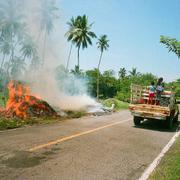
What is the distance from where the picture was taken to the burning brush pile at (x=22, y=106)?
16.5 meters

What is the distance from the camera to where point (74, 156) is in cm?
724

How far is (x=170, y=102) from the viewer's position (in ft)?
46.9

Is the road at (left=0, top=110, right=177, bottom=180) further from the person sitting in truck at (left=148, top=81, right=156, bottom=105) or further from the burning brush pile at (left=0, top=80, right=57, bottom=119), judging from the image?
the burning brush pile at (left=0, top=80, right=57, bottom=119)

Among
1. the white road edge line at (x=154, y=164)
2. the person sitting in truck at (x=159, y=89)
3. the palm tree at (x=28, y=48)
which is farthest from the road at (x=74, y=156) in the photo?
the palm tree at (x=28, y=48)

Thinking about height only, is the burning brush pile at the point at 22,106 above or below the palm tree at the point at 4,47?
below

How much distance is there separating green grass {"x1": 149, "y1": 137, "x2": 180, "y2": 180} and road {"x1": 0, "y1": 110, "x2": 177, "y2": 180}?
36 cm

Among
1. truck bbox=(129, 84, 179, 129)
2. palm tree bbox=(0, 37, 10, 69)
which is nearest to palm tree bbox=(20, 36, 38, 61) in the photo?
palm tree bbox=(0, 37, 10, 69)

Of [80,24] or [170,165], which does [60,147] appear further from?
[80,24]

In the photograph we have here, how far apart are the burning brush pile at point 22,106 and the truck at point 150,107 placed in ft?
20.6

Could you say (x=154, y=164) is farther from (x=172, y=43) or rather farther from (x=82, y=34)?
(x=82, y=34)

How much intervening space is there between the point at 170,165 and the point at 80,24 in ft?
147

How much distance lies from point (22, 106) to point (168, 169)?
40.7 ft

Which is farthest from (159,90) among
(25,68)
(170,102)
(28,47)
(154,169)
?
(25,68)

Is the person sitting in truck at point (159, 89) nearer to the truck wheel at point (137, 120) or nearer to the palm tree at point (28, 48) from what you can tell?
the truck wheel at point (137, 120)
